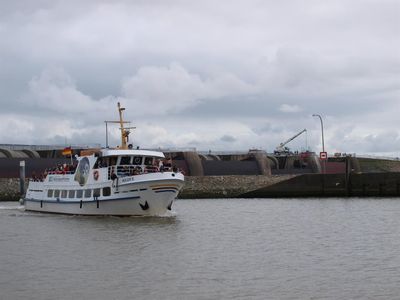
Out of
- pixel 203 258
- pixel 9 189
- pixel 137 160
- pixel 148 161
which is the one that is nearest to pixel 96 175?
pixel 137 160

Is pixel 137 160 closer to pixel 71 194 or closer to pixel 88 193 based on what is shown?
pixel 88 193

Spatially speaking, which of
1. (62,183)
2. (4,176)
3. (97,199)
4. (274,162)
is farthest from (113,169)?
(274,162)

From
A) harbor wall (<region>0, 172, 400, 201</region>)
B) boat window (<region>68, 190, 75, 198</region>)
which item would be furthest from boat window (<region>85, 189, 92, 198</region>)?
harbor wall (<region>0, 172, 400, 201</region>)

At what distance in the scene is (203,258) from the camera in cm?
2630

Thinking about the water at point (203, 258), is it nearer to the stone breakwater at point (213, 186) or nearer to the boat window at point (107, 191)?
the boat window at point (107, 191)

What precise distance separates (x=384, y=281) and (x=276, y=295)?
4091 millimetres

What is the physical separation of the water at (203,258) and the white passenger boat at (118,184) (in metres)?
1.23

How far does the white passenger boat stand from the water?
123cm

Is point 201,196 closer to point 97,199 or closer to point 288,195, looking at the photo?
point 288,195

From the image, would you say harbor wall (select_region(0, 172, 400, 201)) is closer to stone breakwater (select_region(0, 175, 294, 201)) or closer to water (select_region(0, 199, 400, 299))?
stone breakwater (select_region(0, 175, 294, 201))

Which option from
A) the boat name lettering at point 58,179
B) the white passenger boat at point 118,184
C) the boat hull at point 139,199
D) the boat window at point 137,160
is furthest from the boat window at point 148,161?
the boat name lettering at point 58,179

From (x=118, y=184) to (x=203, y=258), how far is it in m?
18.3

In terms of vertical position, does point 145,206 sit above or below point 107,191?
below

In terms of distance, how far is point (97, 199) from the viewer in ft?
149
